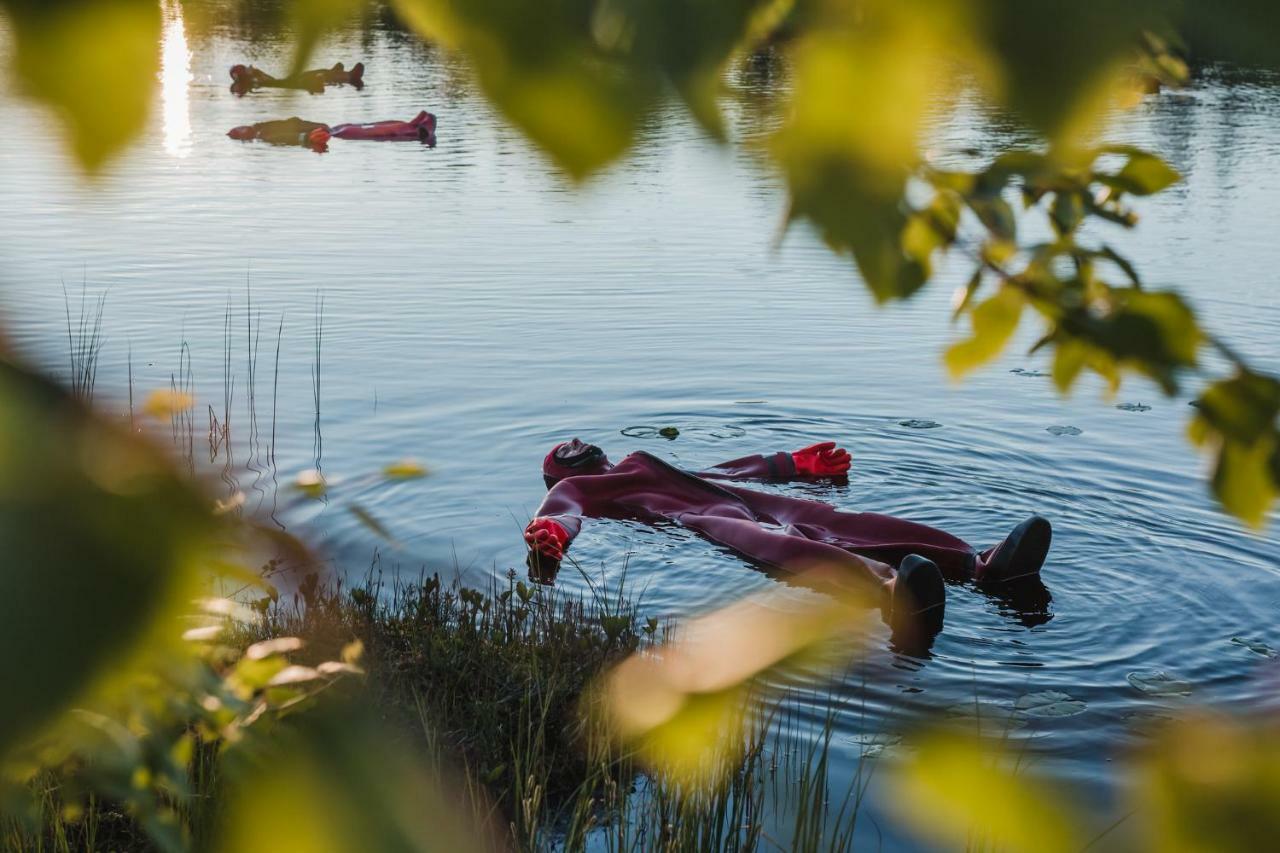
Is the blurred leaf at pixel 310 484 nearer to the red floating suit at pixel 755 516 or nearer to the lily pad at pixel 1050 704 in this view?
the lily pad at pixel 1050 704

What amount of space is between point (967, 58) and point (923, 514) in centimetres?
711

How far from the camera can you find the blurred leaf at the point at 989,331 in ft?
3.12

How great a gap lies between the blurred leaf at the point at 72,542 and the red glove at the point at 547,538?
19.0 ft

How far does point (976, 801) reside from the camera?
0.54m

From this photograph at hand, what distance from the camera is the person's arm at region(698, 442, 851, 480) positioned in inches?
309

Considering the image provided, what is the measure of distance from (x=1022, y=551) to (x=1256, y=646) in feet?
3.41

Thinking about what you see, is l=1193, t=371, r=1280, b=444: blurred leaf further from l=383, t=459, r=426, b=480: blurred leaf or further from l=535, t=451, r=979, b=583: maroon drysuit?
l=535, t=451, r=979, b=583: maroon drysuit

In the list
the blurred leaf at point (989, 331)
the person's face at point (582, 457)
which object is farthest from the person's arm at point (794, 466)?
the blurred leaf at point (989, 331)

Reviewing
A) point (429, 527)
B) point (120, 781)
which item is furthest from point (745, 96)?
point (429, 527)

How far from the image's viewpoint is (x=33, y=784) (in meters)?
3.12

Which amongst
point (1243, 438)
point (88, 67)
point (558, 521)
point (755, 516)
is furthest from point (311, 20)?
point (755, 516)

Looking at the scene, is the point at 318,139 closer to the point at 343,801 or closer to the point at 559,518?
the point at 559,518

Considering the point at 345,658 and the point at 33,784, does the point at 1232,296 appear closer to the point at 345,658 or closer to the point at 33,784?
the point at 33,784

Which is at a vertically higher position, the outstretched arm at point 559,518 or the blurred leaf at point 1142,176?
the blurred leaf at point 1142,176
